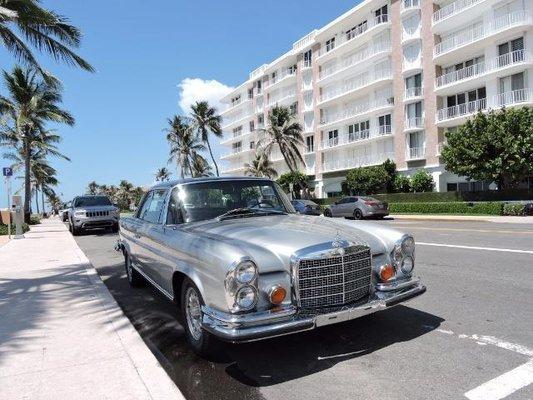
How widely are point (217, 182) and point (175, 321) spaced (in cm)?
180

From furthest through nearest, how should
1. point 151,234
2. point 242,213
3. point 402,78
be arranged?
point 402,78 < point 151,234 < point 242,213

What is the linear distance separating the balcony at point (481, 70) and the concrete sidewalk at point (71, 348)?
1277 inches

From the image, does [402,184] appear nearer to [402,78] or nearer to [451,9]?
[402,78]

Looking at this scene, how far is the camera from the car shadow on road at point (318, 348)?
13.2 ft

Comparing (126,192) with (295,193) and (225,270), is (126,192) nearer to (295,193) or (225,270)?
(295,193)

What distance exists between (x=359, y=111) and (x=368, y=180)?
33.2 ft

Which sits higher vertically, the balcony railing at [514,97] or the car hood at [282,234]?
the balcony railing at [514,97]

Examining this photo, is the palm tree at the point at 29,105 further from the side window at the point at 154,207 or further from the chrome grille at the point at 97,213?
the side window at the point at 154,207

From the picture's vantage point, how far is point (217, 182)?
5.89 meters

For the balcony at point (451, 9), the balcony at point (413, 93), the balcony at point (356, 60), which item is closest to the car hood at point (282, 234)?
the balcony at point (451, 9)

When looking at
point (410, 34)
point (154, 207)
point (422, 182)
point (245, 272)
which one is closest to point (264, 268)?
point (245, 272)

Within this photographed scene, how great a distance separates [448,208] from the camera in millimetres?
29344

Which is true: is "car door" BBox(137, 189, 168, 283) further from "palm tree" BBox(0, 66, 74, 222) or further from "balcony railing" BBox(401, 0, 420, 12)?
"balcony railing" BBox(401, 0, 420, 12)

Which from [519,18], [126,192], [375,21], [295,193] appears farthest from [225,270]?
[126,192]
